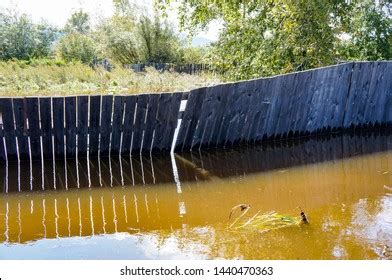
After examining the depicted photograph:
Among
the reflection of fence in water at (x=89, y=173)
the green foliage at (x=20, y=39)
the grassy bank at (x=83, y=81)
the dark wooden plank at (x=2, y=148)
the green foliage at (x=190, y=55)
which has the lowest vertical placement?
the reflection of fence in water at (x=89, y=173)

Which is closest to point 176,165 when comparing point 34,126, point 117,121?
point 117,121

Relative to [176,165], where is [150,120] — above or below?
above

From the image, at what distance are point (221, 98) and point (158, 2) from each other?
440 cm

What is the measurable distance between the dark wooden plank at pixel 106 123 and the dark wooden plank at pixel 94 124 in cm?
7

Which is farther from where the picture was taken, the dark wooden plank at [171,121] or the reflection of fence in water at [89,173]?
the dark wooden plank at [171,121]

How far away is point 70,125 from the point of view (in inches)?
297

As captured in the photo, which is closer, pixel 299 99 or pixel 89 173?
pixel 89 173

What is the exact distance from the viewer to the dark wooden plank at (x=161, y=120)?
25.6 feet

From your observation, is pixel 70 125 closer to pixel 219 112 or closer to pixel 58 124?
pixel 58 124

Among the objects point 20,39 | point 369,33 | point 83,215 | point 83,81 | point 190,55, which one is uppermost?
point 20,39

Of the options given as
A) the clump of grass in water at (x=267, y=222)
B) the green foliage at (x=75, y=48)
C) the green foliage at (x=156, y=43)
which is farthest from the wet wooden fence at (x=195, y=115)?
the green foliage at (x=75, y=48)

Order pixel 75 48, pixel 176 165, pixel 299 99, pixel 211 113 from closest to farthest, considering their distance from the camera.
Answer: pixel 176 165 < pixel 211 113 < pixel 299 99 < pixel 75 48

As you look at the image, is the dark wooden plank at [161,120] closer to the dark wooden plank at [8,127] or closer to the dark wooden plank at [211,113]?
the dark wooden plank at [211,113]

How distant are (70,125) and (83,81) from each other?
44.3 feet
